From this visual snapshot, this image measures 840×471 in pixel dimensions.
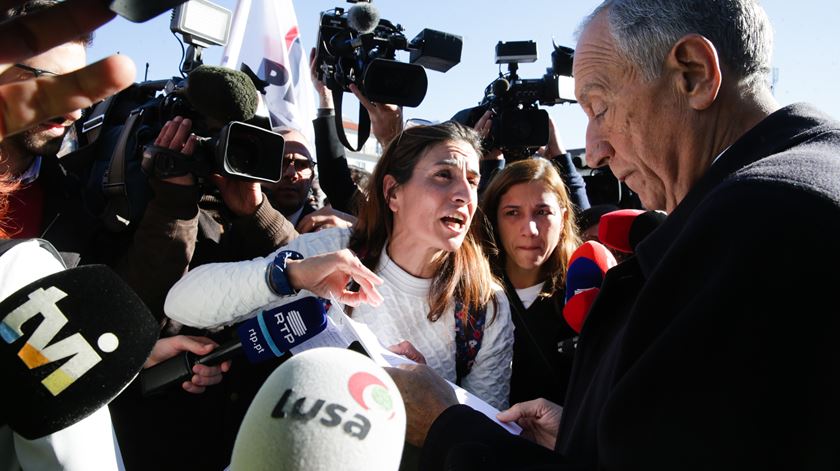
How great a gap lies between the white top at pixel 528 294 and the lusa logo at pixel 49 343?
83.2 inches

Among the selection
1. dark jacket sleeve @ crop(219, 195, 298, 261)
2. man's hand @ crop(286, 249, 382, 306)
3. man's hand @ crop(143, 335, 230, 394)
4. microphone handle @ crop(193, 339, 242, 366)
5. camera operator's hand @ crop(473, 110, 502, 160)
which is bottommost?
man's hand @ crop(143, 335, 230, 394)

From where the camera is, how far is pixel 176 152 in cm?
204

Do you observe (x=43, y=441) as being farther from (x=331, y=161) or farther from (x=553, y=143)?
(x=553, y=143)

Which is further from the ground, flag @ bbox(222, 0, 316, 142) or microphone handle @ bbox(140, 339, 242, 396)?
flag @ bbox(222, 0, 316, 142)

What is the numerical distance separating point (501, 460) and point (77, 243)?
1.66 m

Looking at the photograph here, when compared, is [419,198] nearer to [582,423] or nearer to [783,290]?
[582,423]

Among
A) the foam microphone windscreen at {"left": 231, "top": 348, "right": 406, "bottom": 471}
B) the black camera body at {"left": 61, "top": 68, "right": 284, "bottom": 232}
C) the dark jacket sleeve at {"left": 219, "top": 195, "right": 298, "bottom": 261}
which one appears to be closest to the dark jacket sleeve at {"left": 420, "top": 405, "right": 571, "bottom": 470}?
the foam microphone windscreen at {"left": 231, "top": 348, "right": 406, "bottom": 471}

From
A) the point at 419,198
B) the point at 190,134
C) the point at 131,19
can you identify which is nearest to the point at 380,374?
the point at 131,19

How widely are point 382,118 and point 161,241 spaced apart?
1.52 meters

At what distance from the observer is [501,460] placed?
1.06m

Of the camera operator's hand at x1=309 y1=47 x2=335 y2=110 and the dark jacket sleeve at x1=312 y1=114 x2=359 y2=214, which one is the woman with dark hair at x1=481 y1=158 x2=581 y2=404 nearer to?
the dark jacket sleeve at x1=312 y1=114 x2=359 y2=214

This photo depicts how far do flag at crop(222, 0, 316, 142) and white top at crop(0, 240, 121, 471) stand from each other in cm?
324

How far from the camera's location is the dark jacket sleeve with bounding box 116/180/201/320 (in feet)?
7.02

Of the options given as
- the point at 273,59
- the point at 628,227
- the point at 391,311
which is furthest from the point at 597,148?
the point at 273,59
